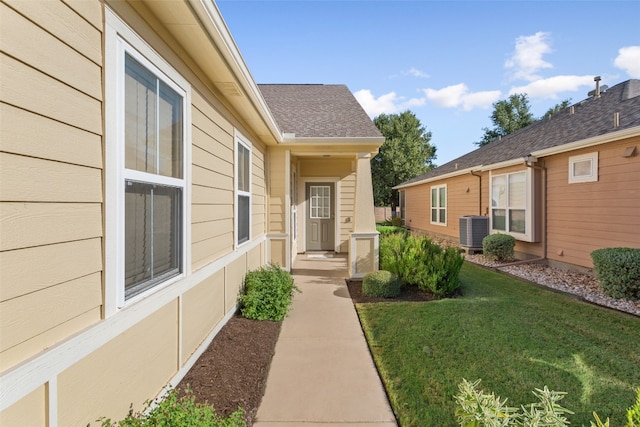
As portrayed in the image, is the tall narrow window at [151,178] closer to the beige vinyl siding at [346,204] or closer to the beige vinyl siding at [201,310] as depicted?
the beige vinyl siding at [201,310]

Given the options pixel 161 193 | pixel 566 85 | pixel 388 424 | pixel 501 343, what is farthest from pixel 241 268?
pixel 566 85

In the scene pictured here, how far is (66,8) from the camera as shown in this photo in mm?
1515

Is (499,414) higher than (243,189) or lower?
lower

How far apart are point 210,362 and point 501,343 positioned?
310cm

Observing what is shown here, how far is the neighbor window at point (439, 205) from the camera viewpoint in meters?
14.2

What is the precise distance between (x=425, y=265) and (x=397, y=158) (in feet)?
78.6

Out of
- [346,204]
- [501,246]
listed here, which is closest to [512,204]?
[501,246]

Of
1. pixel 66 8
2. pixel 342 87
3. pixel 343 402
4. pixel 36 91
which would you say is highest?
pixel 342 87

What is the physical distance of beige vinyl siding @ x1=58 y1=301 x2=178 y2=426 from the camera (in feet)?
5.01

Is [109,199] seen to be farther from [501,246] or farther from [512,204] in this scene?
[512,204]

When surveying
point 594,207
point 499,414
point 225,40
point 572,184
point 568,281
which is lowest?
point 568,281

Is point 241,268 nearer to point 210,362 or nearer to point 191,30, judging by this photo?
point 210,362

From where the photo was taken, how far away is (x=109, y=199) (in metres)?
1.78

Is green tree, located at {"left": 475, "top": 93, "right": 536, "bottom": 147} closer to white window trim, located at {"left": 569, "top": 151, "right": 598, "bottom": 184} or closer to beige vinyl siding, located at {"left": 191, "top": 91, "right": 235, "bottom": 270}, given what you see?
white window trim, located at {"left": 569, "top": 151, "right": 598, "bottom": 184}
